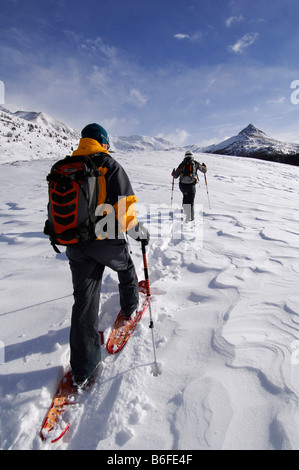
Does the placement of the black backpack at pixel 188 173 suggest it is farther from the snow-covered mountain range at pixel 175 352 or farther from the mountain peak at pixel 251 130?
the mountain peak at pixel 251 130

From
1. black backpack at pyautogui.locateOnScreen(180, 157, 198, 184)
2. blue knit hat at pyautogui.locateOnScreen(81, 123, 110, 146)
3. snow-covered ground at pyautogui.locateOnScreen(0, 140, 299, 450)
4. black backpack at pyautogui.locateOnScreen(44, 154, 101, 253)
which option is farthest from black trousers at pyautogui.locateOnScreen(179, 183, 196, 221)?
black backpack at pyautogui.locateOnScreen(44, 154, 101, 253)

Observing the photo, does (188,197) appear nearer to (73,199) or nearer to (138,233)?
(138,233)

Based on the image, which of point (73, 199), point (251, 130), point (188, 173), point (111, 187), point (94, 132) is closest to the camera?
point (73, 199)

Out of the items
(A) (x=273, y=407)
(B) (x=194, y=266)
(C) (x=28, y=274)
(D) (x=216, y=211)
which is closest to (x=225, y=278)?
(B) (x=194, y=266)

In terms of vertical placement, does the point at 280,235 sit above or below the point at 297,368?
above

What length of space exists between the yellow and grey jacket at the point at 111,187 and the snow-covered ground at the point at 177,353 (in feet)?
4.73

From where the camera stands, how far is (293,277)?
337 cm

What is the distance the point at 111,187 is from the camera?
1.94 meters

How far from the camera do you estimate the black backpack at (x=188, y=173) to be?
666 centimetres

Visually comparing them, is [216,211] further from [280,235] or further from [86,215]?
[86,215]

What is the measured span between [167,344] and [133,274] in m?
0.83

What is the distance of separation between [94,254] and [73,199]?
1.74ft

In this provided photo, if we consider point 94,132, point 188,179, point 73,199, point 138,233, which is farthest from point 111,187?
point 188,179

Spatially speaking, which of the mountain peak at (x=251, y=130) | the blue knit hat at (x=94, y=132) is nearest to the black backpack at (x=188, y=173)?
the blue knit hat at (x=94, y=132)
